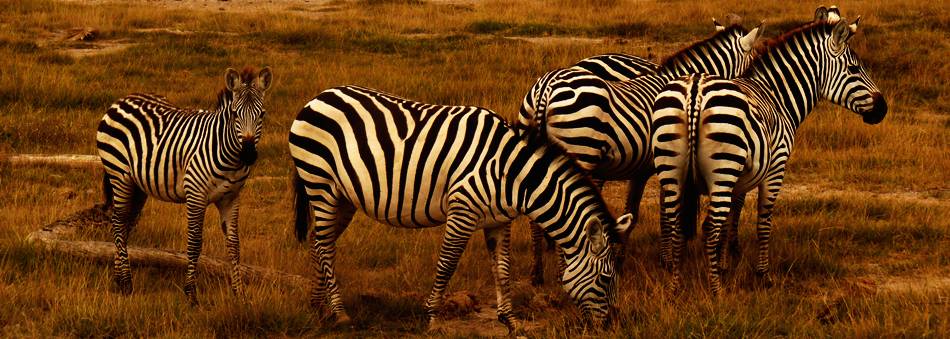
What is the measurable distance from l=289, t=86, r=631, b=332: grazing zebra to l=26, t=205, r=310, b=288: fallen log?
1.76 ft

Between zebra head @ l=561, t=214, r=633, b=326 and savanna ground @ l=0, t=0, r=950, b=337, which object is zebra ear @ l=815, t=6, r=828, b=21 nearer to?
savanna ground @ l=0, t=0, r=950, b=337

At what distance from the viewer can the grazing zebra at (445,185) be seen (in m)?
6.16

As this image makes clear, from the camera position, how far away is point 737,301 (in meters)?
6.67

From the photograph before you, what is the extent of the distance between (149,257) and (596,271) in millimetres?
3493

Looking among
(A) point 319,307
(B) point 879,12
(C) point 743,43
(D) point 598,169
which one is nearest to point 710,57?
(C) point 743,43

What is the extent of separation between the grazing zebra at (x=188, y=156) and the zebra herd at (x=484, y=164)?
0.01m

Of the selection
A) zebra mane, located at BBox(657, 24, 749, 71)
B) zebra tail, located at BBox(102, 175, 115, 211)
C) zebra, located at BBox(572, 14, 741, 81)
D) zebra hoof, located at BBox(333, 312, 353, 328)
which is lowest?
zebra hoof, located at BBox(333, 312, 353, 328)

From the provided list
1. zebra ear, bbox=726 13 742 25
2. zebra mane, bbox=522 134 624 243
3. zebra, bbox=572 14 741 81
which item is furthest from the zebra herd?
zebra ear, bbox=726 13 742 25

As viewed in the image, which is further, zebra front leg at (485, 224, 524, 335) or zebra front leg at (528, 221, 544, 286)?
zebra front leg at (528, 221, 544, 286)

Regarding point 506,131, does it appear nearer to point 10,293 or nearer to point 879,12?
point 10,293

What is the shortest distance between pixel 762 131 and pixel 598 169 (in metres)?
1.27

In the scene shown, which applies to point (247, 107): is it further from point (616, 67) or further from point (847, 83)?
point (847, 83)

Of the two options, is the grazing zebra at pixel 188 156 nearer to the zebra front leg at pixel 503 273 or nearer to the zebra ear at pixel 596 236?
the zebra front leg at pixel 503 273

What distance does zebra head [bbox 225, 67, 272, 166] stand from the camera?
6629mm
